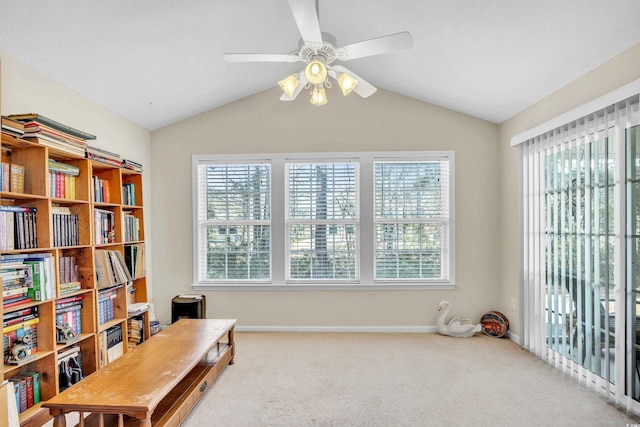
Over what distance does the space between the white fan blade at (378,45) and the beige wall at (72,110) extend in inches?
83.2

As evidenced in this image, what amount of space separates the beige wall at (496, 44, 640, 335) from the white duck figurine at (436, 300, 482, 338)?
1.37 ft

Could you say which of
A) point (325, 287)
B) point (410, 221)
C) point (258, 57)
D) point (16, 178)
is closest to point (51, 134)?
point (16, 178)

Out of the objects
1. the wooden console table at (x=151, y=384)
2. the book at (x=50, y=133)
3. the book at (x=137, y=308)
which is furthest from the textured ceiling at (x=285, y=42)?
the wooden console table at (x=151, y=384)

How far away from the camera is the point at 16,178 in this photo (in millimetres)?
2156

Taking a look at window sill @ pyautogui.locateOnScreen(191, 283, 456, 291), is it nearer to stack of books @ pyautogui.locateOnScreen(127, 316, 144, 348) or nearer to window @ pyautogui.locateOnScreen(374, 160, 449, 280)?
window @ pyautogui.locateOnScreen(374, 160, 449, 280)

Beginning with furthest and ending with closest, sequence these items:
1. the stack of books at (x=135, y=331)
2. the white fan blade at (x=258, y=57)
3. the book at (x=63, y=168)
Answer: the stack of books at (x=135, y=331) < the book at (x=63, y=168) < the white fan blade at (x=258, y=57)

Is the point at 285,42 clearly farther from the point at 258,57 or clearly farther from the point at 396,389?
the point at 396,389

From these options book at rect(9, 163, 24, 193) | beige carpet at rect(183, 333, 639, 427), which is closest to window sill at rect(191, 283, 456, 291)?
beige carpet at rect(183, 333, 639, 427)

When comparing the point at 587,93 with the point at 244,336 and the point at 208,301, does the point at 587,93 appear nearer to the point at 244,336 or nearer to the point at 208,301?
the point at 244,336

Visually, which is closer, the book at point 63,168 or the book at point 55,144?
the book at point 55,144

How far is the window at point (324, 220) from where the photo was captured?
3.99 m

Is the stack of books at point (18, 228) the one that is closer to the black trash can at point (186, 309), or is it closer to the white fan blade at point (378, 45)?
the black trash can at point (186, 309)

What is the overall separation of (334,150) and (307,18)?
7.66 feet

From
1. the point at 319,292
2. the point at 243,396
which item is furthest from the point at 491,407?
the point at 319,292
